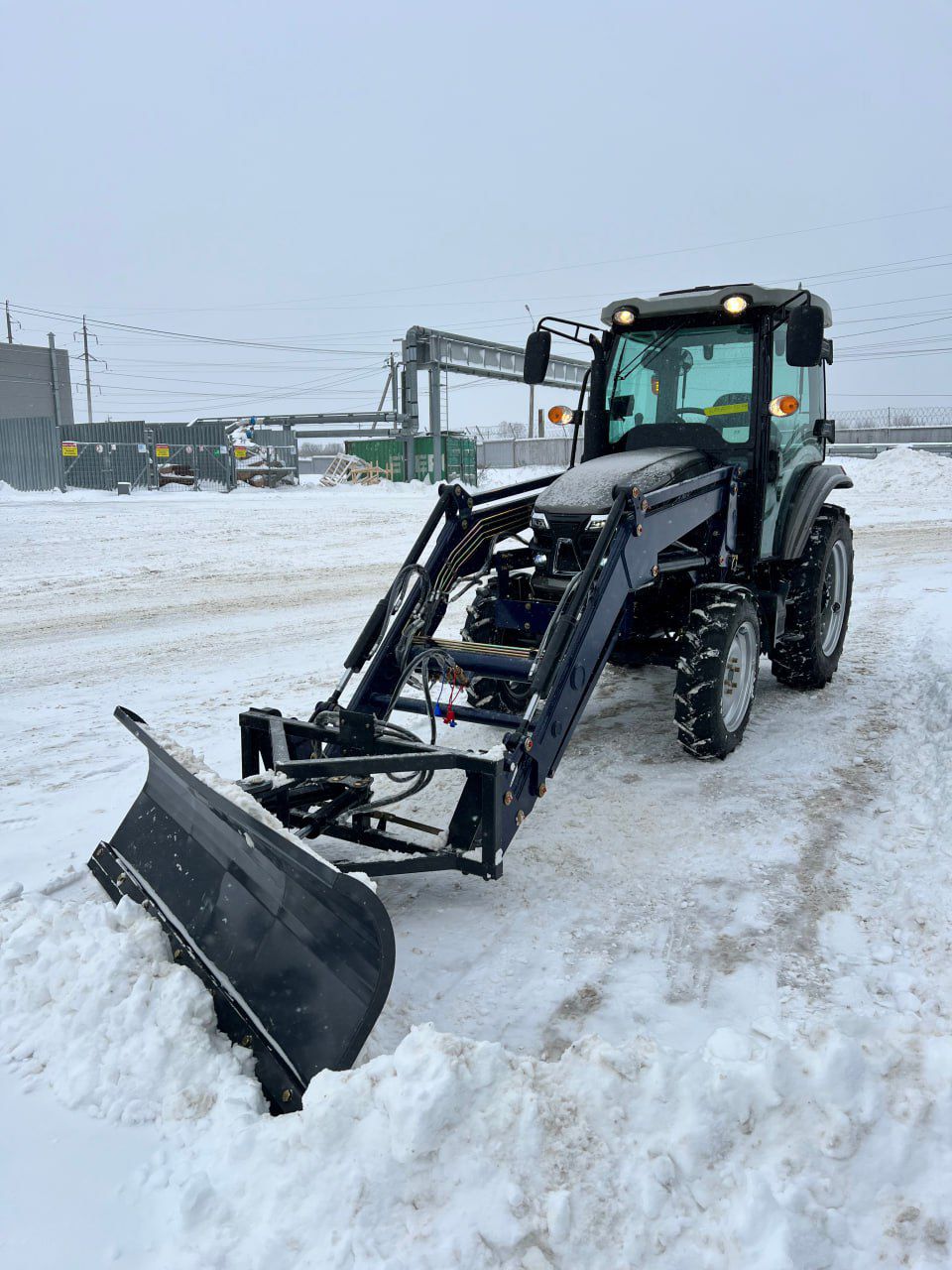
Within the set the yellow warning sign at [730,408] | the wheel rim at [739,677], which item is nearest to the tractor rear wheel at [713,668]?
the wheel rim at [739,677]

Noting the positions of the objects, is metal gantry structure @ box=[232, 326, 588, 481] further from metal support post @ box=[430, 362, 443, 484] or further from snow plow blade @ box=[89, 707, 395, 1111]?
snow plow blade @ box=[89, 707, 395, 1111]

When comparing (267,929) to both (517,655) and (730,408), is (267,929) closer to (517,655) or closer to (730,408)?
(517,655)

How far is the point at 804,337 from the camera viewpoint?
4.48 meters

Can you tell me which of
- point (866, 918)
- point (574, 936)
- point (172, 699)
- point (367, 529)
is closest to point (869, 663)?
point (866, 918)

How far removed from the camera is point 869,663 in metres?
6.85

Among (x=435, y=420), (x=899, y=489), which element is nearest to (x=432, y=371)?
(x=435, y=420)

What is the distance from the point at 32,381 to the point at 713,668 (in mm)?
39544

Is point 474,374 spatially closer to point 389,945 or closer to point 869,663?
point 869,663

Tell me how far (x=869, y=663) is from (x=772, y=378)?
268 cm

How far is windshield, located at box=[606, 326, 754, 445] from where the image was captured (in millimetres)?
5223

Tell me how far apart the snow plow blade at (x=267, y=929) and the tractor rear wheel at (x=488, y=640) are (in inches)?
79.4

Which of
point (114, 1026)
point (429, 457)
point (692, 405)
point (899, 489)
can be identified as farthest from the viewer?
point (429, 457)

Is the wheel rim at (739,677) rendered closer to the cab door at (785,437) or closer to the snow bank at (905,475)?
the cab door at (785,437)

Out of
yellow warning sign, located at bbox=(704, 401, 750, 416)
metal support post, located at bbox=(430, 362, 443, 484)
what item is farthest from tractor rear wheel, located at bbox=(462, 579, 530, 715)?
metal support post, located at bbox=(430, 362, 443, 484)
